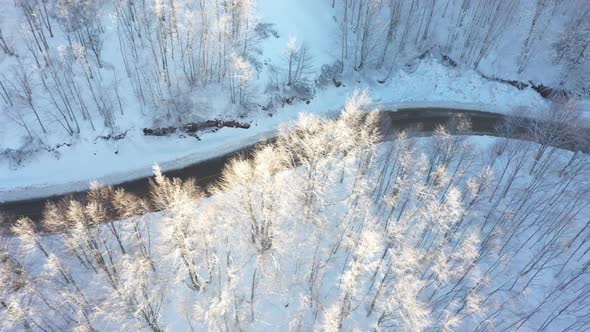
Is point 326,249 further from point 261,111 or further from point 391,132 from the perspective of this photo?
point 261,111

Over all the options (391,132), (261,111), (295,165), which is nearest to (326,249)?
(295,165)

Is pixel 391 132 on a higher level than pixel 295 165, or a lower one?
higher

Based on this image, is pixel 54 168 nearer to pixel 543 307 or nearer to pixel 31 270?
pixel 31 270

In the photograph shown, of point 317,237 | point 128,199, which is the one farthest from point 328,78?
point 128,199

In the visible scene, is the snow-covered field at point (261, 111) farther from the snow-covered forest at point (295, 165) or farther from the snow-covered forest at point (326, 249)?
the snow-covered forest at point (326, 249)

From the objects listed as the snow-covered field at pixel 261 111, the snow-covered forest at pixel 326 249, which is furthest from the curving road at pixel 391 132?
the snow-covered forest at pixel 326 249

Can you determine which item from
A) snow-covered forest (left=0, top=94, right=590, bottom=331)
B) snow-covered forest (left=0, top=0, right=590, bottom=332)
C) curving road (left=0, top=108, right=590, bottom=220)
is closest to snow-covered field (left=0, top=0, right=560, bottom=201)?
snow-covered forest (left=0, top=0, right=590, bottom=332)
